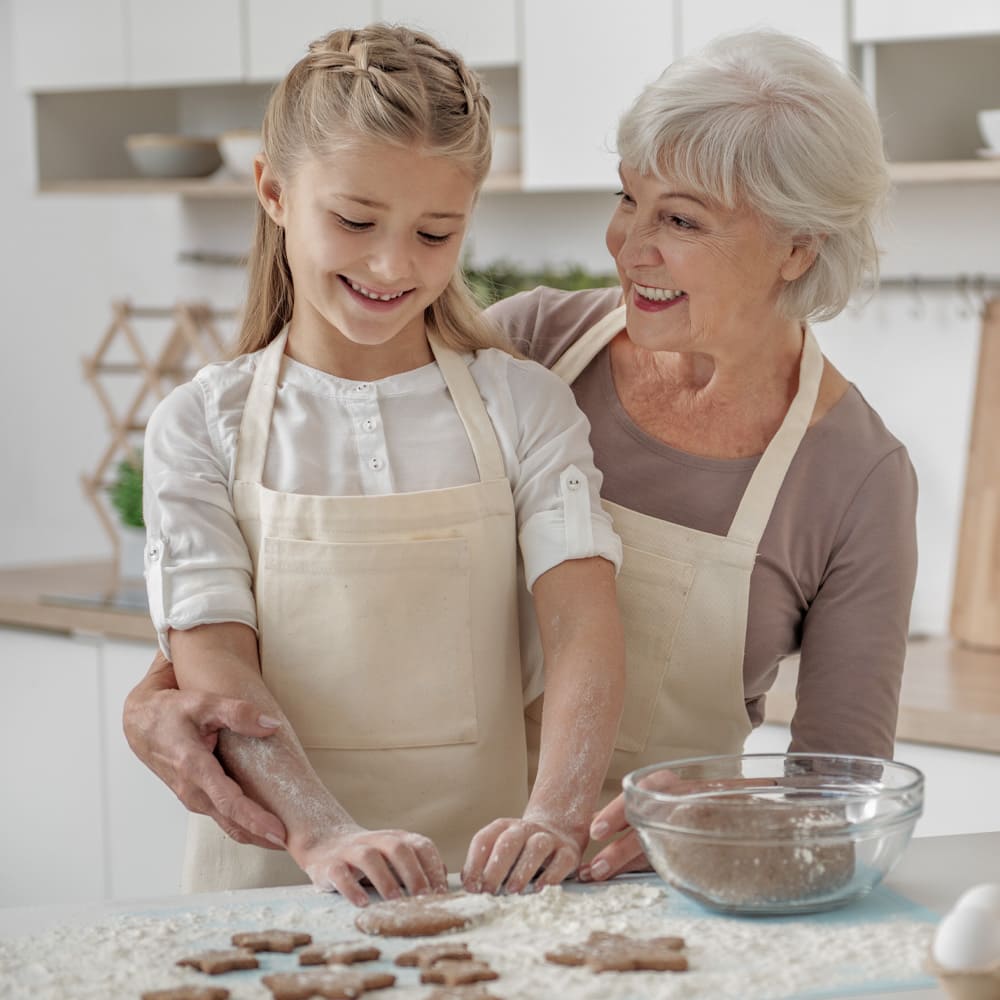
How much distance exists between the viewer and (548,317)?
183 centimetres

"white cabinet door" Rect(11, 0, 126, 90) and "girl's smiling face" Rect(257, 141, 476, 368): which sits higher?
"white cabinet door" Rect(11, 0, 126, 90)

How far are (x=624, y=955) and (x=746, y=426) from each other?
31.4 inches

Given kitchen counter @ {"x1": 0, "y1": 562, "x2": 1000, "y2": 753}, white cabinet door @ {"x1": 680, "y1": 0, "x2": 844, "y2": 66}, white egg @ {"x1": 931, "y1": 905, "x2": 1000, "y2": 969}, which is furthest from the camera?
white cabinet door @ {"x1": 680, "y1": 0, "x2": 844, "y2": 66}

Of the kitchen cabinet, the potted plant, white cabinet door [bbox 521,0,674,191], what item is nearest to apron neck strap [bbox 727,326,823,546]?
white cabinet door [bbox 521,0,674,191]

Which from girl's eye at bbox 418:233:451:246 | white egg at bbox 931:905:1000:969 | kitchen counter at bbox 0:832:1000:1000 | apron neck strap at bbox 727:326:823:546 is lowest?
kitchen counter at bbox 0:832:1000:1000

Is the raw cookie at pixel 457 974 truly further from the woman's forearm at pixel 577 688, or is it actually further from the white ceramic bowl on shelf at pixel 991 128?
the white ceramic bowl on shelf at pixel 991 128

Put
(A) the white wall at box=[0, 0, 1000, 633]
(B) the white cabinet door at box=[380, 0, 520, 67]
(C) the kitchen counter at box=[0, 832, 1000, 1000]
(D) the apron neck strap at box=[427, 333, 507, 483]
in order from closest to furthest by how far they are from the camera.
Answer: (C) the kitchen counter at box=[0, 832, 1000, 1000] < (D) the apron neck strap at box=[427, 333, 507, 483] < (B) the white cabinet door at box=[380, 0, 520, 67] < (A) the white wall at box=[0, 0, 1000, 633]

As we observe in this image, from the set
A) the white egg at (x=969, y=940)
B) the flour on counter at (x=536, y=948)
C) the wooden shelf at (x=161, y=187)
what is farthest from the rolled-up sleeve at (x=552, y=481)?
the wooden shelf at (x=161, y=187)

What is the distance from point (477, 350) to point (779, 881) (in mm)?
693

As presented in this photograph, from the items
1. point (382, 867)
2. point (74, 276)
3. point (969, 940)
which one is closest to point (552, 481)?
point (382, 867)

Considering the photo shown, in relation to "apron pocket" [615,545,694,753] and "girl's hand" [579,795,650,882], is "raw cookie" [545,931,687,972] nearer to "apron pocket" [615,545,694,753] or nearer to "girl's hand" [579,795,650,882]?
"girl's hand" [579,795,650,882]

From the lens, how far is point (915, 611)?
2883mm

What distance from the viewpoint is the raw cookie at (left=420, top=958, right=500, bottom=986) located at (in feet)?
3.28

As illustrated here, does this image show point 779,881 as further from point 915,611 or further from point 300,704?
point 915,611
